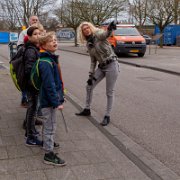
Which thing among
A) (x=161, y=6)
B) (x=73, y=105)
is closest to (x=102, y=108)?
(x=73, y=105)

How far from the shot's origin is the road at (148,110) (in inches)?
194

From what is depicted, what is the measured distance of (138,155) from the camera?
443cm

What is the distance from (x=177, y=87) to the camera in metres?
10.1

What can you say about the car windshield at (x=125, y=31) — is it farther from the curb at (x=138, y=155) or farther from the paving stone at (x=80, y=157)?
the paving stone at (x=80, y=157)

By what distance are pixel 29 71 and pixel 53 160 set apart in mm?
1246

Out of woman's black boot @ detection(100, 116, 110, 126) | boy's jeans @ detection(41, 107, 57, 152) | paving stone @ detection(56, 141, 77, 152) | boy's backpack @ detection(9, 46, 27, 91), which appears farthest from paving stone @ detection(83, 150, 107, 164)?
woman's black boot @ detection(100, 116, 110, 126)

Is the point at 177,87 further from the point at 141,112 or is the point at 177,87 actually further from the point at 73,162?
the point at 73,162

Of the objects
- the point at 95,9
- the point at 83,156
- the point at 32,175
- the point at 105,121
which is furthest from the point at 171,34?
the point at 32,175

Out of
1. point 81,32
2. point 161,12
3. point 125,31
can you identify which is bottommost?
point 81,32

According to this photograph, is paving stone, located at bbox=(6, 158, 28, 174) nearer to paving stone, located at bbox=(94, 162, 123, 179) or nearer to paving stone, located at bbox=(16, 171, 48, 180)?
paving stone, located at bbox=(16, 171, 48, 180)

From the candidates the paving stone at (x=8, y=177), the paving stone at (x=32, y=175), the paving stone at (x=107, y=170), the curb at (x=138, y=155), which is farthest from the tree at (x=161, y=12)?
the paving stone at (x=8, y=177)

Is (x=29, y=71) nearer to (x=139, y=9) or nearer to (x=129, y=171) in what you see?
(x=129, y=171)

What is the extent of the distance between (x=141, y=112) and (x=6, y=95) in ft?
10.8

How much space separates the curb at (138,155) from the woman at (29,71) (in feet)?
3.78
